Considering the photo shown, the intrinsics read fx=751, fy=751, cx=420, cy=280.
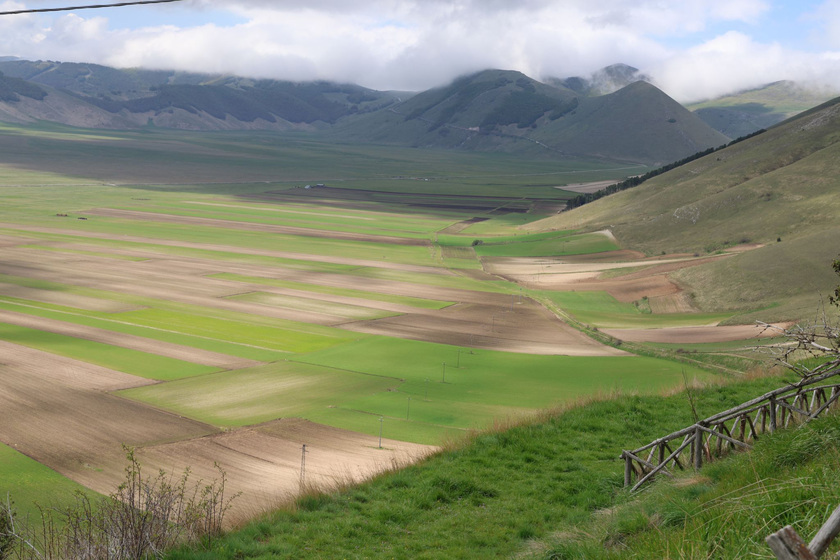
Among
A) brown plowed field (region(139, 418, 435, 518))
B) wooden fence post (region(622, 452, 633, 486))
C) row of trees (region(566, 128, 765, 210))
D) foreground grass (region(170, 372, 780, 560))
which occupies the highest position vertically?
row of trees (region(566, 128, 765, 210))

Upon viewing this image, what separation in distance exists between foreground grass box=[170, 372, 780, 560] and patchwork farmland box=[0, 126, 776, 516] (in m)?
2.95

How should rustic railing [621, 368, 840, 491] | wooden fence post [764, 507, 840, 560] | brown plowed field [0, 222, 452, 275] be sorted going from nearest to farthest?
1. wooden fence post [764, 507, 840, 560]
2. rustic railing [621, 368, 840, 491]
3. brown plowed field [0, 222, 452, 275]

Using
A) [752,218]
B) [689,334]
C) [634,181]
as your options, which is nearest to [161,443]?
[689,334]

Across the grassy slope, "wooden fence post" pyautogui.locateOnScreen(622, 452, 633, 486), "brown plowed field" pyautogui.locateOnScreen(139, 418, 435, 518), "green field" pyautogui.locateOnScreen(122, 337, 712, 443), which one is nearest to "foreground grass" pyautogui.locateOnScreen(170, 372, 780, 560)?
"wooden fence post" pyautogui.locateOnScreen(622, 452, 633, 486)

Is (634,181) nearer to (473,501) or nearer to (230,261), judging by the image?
(230,261)

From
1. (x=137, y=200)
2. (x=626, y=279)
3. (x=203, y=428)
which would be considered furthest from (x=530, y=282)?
(x=137, y=200)

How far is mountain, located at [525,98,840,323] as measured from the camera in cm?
6038

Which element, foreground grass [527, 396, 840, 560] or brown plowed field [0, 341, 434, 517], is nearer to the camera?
foreground grass [527, 396, 840, 560]

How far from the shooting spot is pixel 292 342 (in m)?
50.0

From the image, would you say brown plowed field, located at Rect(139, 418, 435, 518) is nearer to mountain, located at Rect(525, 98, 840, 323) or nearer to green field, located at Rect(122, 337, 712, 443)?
green field, located at Rect(122, 337, 712, 443)

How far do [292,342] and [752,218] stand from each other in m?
60.5

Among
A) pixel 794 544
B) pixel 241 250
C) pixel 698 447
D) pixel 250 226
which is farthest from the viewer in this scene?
pixel 250 226

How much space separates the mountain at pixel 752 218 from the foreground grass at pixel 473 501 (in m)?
36.3

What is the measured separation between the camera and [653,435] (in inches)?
808
